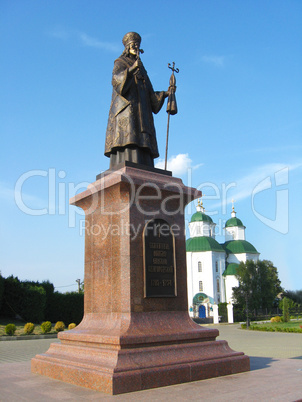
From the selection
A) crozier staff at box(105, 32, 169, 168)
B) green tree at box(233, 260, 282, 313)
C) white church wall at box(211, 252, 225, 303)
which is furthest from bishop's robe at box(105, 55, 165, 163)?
white church wall at box(211, 252, 225, 303)

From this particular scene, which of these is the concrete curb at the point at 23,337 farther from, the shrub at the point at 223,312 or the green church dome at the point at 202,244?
the green church dome at the point at 202,244

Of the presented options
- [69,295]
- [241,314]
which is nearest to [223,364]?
[69,295]

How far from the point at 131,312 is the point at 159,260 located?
1011 mm

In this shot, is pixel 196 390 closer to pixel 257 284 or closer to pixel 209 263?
pixel 257 284

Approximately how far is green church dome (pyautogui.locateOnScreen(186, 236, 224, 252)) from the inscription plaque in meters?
52.3

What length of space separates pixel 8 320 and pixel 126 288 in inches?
896

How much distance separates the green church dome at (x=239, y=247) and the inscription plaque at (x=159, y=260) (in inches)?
2274

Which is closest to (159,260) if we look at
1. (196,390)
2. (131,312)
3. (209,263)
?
(131,312)

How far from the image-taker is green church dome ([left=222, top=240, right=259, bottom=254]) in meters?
63.0

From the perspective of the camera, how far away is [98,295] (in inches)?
269

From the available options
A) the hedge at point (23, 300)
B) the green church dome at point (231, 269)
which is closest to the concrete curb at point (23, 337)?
the hedge at point (23, 300)

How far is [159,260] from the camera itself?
675cm

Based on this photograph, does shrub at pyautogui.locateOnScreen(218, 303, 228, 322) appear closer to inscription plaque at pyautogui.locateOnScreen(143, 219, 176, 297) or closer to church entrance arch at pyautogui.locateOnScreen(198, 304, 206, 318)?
church entrance arch at pyautogui.locateOnScreen(198, 304, 206, 318)

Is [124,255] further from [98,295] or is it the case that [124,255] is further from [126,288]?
[98,295]
